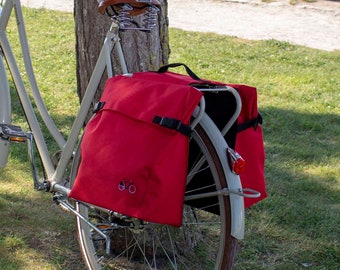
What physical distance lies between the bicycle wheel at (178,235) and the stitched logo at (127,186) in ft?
1.01

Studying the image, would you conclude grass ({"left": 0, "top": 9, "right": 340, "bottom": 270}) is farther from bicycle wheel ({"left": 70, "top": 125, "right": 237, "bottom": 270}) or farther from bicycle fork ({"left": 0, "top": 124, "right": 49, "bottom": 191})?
bicycle fork ({"left": 0, "top": 124, "right": 49, "bottom": 191})

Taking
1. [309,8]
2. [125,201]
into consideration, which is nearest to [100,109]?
[125,201]

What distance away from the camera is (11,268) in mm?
3801

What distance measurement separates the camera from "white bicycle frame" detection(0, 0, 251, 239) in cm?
293

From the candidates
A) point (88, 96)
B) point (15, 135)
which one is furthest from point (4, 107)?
point (88, 96)

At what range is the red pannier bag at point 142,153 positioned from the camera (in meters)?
2.78

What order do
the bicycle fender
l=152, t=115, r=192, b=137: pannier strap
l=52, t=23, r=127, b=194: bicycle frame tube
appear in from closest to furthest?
l=152, t=115, r=192, b=137: pannier strap → the bicycle fender → l=52, t=23, r=127, b=194: bicycle frame tube

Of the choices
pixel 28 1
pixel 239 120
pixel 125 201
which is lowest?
pixel 28 1

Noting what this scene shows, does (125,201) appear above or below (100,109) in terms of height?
below

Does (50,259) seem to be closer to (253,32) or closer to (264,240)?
(264,240)

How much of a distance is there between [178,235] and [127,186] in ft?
3.62

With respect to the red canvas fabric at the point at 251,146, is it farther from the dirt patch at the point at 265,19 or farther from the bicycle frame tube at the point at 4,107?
the dirt patch at the point at 265,19

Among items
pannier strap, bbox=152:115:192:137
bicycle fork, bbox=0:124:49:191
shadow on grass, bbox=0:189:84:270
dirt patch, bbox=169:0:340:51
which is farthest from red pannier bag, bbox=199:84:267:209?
dirt patch, bbox=169:0:340:51

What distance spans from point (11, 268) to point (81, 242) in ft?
1.60
